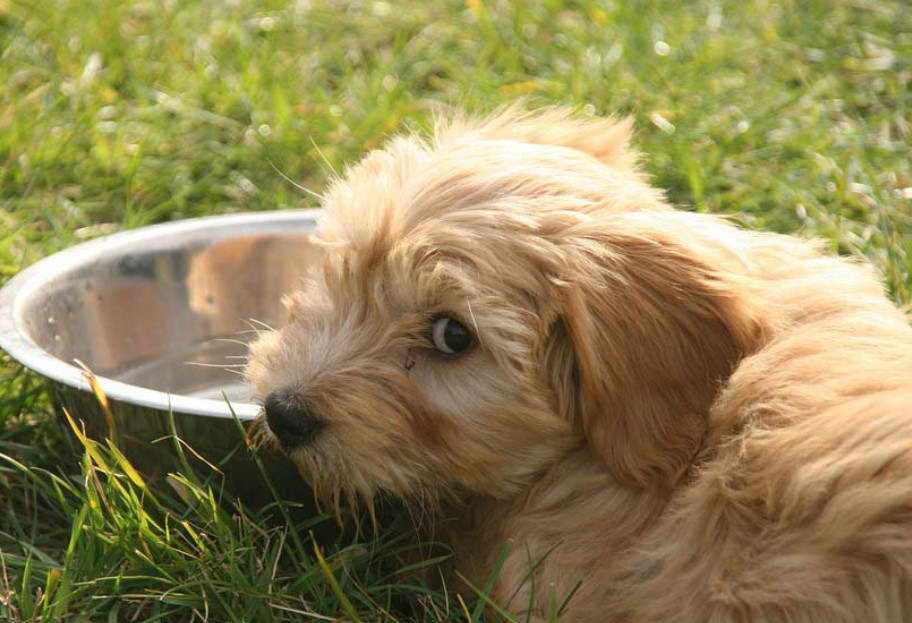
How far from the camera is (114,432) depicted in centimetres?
307

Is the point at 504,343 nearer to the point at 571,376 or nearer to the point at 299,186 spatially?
the point at 571,376

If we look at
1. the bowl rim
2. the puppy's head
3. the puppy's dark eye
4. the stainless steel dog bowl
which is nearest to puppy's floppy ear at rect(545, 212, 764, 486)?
the puppy's head

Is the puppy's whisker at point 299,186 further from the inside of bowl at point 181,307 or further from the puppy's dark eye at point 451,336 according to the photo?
the puppy's dark eye at point 451,336

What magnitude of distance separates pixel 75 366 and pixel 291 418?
128 centimetres

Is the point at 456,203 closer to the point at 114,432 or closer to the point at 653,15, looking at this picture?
the point at 114,432

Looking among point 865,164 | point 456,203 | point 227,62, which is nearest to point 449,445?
point 456,203

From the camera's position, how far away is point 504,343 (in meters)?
2.63

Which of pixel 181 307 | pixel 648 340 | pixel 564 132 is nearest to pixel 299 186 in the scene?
pixel 564 132

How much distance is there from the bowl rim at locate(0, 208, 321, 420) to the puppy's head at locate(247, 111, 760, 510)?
23cm

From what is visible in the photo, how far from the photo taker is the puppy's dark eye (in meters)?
2.67

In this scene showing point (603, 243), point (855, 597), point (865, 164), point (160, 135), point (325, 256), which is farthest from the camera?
point (160, 135)

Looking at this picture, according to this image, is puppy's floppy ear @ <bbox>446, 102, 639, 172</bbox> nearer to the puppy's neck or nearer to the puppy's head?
the puppy's head

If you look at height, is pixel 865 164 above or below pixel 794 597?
below

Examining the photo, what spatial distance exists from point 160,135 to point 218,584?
8.53 feet
